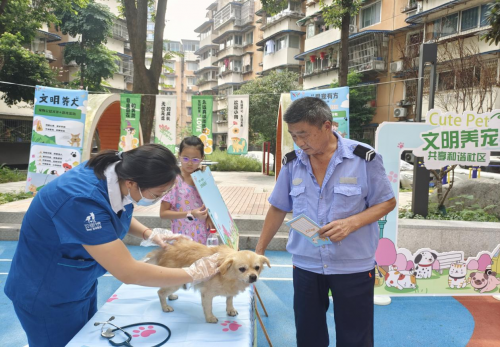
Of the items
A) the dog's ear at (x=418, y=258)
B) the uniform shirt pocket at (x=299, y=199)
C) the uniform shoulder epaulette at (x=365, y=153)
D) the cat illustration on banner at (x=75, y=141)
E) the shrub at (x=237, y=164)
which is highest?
the cat illustration on banner at (x=75, y=141)

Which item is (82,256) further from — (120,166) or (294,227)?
(294,227)

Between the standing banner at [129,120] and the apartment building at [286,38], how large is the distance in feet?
78.0

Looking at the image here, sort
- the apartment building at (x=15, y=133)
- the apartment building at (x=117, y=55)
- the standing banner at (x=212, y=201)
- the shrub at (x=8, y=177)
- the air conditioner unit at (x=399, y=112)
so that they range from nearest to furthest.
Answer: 1. the standing banner at (x=212, y=201)
2. the shrub at (x=8, y=177)
3. the apartment building at (x=15, y=133)
4. the air conditioner unit at (x=399, y=112)
5. the apartment building at (x=117, y=55)

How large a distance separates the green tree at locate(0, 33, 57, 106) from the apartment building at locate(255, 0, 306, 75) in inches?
727

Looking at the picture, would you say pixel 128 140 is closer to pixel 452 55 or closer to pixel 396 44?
pixel 452 55

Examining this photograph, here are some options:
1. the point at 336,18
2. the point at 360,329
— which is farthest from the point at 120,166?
the point at 336,18

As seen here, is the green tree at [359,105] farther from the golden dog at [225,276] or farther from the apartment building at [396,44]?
the golden dog at [225,276]

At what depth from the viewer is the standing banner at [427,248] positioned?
4027 millimetres

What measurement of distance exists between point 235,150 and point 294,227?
23.1 ft

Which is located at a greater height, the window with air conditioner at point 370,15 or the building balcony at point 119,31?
the building balcony at point 119,31

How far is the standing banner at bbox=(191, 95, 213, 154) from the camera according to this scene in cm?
875

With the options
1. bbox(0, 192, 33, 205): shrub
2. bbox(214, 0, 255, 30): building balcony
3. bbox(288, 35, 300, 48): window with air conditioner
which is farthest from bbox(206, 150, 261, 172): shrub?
bbox(214, 0, 255, 30): building balcony

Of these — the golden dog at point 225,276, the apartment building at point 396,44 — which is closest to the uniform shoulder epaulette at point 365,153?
the golden dog at point 225,276

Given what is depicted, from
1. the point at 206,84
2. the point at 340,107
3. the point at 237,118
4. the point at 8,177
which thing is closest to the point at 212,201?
the point at 340,107
